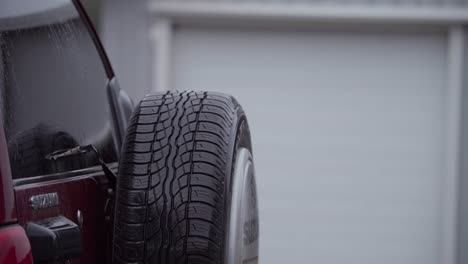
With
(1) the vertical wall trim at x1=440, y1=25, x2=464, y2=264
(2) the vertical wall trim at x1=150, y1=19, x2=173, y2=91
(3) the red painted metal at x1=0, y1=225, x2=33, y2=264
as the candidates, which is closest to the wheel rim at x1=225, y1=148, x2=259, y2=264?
(3) the red painted metal at x1=0, y1=225, x2=33, y2=264

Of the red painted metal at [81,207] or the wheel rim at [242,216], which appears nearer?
the red painted metal at [81,207]

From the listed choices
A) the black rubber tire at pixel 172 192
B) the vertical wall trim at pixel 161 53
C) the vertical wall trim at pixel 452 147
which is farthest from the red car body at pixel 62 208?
the vertical wall trim at pixel 452 147

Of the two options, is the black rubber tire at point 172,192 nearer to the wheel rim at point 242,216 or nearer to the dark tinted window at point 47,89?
the wheel rim at point 242,216

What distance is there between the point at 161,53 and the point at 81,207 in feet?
22.5

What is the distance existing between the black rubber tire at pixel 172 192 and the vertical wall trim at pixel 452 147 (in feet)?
22.5

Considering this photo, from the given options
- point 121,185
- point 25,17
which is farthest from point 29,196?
point 25,17

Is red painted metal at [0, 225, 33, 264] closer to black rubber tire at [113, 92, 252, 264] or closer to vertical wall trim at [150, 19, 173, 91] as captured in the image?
black rubber tire at [113, 92, 252, 264]

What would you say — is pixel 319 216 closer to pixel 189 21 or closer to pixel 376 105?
pixel 376 105

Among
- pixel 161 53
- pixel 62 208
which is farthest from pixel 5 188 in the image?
pixel 161 53

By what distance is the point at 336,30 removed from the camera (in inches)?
366

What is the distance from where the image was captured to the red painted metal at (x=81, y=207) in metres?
2.03

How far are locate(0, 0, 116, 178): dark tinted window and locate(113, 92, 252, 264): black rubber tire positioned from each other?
20cm

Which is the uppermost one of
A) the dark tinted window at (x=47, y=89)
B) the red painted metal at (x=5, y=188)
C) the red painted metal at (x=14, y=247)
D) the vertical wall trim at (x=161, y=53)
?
the vertical wall trim at (x=161, y=53)

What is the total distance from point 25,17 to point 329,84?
7122 mm
